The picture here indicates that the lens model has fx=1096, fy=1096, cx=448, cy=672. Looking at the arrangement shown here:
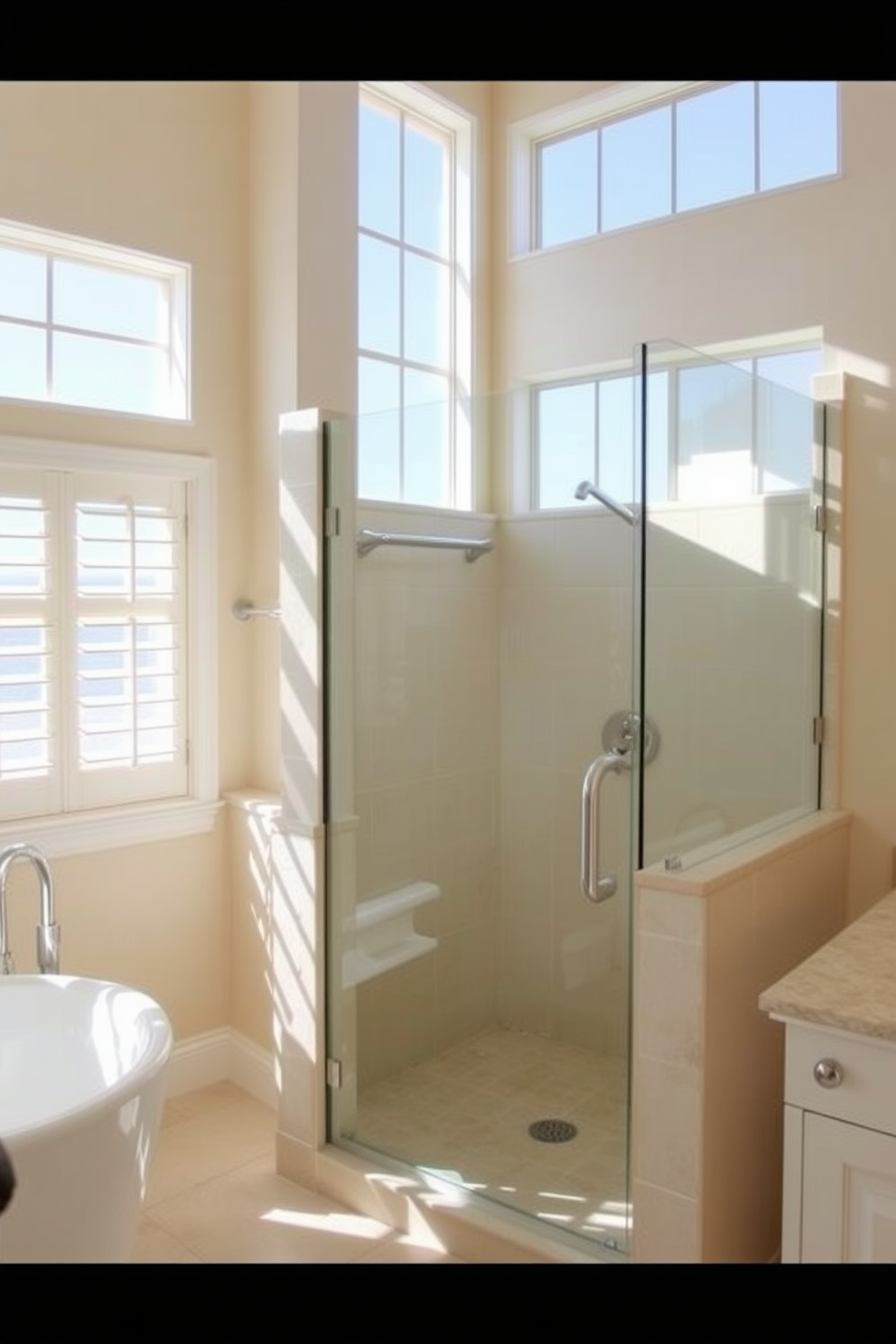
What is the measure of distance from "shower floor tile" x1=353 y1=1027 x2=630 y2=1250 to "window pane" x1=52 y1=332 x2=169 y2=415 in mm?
1979

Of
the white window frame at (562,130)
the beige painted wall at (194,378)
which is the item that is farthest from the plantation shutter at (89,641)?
the white window frame at (562,130)

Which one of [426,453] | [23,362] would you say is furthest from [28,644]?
[426,453]

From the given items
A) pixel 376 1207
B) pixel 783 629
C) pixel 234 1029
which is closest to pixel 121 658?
pixel 234 1029

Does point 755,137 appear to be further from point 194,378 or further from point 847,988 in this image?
point 847,988

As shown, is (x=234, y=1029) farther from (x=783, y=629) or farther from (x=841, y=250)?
(x=841, y=250)

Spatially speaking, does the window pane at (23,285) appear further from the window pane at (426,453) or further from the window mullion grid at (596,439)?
the window mullion grid at (596,439)

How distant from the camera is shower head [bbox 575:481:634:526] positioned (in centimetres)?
284

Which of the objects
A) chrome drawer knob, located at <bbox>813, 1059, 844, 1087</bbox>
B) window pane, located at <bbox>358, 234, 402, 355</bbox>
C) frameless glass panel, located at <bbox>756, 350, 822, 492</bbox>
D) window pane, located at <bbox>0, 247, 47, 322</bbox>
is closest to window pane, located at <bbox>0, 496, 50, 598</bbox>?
window pane, located at <bbox>0, 247, 47, 322</bbox>

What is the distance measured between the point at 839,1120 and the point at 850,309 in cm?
195

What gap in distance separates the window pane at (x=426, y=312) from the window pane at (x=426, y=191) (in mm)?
75

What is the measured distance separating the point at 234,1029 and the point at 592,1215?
55.1 inches

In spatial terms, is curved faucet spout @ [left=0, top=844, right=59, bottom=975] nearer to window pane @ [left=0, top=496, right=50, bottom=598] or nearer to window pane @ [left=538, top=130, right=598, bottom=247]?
window pane @ [left=0, top=496, right=50, bottom=598]

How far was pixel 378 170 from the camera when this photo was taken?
351 centimetres

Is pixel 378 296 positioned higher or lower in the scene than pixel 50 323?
higher
